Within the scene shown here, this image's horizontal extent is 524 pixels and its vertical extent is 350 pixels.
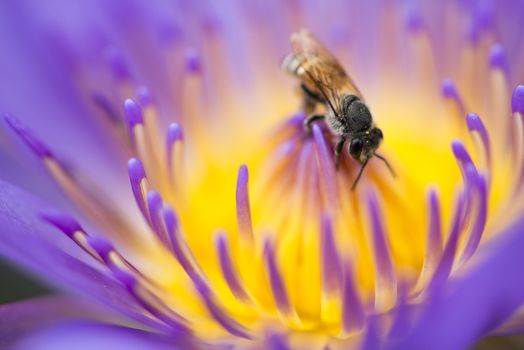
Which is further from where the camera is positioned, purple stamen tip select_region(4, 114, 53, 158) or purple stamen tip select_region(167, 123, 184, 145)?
purple stamen tip select_region(167, 123, 184, 145)

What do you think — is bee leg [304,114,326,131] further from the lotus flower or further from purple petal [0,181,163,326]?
purple petal [0,181,163,326]

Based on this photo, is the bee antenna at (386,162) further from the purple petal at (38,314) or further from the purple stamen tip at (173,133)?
the purple petal at (38,314)

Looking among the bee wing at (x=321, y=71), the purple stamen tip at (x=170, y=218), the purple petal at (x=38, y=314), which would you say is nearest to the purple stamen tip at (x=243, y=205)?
the purple stamen tip at (x=170, y=218)

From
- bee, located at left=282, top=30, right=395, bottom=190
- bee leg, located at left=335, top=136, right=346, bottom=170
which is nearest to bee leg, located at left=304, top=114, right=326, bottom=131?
bee, located at left=282, top=30, right=395, bottom=190

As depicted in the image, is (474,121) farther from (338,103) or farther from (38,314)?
(38,314)

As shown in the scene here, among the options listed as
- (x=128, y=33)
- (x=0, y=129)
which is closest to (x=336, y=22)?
(x=128, y=33)

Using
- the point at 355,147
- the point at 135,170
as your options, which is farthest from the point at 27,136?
the point at 355,147
